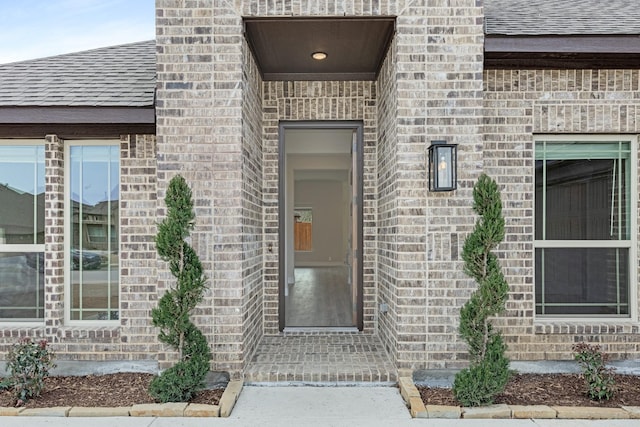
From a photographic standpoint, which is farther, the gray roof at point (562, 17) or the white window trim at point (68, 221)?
the white window trim at point (68, 221)

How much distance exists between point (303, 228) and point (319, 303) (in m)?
8.41

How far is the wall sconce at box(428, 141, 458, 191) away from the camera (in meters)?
3.68

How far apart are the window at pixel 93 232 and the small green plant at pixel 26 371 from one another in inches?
26.8

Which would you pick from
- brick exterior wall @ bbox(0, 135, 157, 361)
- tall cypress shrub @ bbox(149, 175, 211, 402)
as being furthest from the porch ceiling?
tall cypress shrub @ bbox(149, 175, 211, 402)

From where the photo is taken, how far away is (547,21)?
13.9 ft

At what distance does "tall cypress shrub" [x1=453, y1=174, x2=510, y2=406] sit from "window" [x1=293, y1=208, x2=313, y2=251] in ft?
37.5

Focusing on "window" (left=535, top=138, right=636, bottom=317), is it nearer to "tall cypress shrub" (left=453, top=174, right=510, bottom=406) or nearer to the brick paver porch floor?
"tall cypress shrub" (left=453, top=174, right=510, bottom=406)

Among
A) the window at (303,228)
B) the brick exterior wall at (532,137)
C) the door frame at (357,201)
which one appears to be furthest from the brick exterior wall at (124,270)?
the window at (303,228)

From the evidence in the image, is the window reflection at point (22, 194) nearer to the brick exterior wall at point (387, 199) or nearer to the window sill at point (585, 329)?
the brick exterior wall at point (387, 199)

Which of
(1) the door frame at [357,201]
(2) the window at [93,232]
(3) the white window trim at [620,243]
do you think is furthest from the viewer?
(1) the door frame at [357,201]

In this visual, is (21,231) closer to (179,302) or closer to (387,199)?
(179,302)

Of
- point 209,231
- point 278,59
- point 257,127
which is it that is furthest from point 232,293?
point 278,59

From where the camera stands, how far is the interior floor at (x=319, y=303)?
5.49 meters

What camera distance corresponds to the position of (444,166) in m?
3.68
